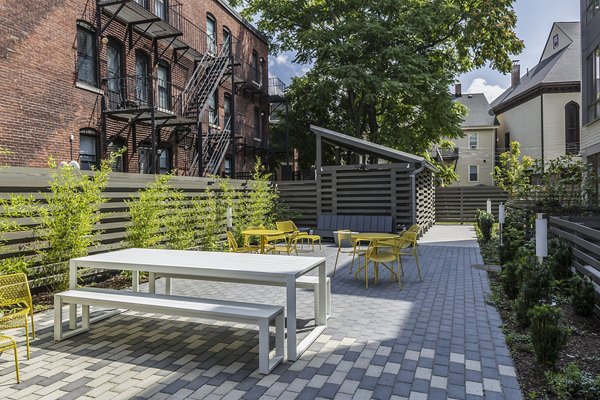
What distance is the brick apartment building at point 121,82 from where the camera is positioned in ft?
30.4

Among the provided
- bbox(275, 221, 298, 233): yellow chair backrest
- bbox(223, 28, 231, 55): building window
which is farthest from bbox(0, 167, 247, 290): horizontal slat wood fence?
bbox(223, 28, 231, 55): building window

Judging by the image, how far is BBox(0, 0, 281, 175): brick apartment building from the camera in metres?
9.26

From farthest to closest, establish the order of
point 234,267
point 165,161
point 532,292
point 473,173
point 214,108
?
point 473,173
point 214,108
point 165,161
point 532,292
point 234,267

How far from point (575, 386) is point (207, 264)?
10.8 feet

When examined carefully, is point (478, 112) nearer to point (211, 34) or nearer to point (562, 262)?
point (211, 34)

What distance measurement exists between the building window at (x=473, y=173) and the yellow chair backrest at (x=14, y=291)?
1329 inches

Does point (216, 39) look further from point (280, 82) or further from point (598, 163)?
point (598, 163)

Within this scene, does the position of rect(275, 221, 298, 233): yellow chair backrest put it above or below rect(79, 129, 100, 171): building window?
below

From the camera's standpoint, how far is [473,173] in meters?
33.3

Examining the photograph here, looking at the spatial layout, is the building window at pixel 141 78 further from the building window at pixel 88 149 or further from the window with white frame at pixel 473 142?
the window with white frame at pixel 473 142

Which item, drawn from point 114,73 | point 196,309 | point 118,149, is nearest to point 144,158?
point 118,149

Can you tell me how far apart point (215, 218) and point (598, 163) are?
10805 millimetres

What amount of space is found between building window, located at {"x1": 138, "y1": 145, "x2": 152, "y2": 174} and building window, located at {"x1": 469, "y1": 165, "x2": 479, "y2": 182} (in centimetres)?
2722

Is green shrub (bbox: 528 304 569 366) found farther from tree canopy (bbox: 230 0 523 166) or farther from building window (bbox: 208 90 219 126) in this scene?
building window (bbox: 208 90 219 126)
